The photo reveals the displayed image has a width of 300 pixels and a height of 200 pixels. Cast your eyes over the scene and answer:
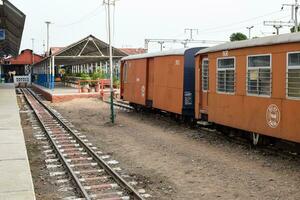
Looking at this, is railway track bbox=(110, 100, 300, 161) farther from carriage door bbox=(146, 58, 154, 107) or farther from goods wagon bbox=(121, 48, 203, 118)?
carriage door bbox=(146, 58, 154, 107)

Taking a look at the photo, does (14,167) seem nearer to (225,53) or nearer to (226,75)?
(226,75)

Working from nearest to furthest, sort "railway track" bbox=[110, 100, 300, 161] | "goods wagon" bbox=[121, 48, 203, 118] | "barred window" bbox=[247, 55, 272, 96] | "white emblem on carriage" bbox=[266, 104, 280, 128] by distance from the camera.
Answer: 1. "white emblem on carriage" bbox=[266, 104, 280, 128]
2. "barred window" bbox=[247, 55, 272, 96]
3. "railway track" bbox=[110, 100, 300, 161]
4. "goods wagon" bbox=[121, 48, 203, 118]

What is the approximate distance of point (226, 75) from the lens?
12.6m

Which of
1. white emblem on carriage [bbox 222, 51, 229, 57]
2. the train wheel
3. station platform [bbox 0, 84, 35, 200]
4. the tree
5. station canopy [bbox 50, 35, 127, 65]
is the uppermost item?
the tree

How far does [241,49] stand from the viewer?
38.4 ft

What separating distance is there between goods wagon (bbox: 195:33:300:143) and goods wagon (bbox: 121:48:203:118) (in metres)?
1.56

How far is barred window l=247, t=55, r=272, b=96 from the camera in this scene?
10.6 meters

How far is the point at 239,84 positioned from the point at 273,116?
1.73 metres

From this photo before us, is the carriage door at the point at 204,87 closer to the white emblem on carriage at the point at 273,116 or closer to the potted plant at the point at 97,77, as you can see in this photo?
the white emblem on carriage at the point at 273,116

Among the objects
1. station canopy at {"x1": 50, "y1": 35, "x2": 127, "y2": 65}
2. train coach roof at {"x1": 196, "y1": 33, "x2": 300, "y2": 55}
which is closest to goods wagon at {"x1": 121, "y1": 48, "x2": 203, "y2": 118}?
train coach roof at {"x1": 196, "y1": 33, "x2": 300, "y2": 55}

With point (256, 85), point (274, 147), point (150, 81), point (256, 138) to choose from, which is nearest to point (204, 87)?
point (256, 138)

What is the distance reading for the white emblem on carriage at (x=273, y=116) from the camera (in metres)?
10.1

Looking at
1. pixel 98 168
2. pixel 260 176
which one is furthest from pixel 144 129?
pixel 260 176

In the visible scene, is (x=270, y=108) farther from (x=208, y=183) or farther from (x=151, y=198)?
(x=151, y=198)
